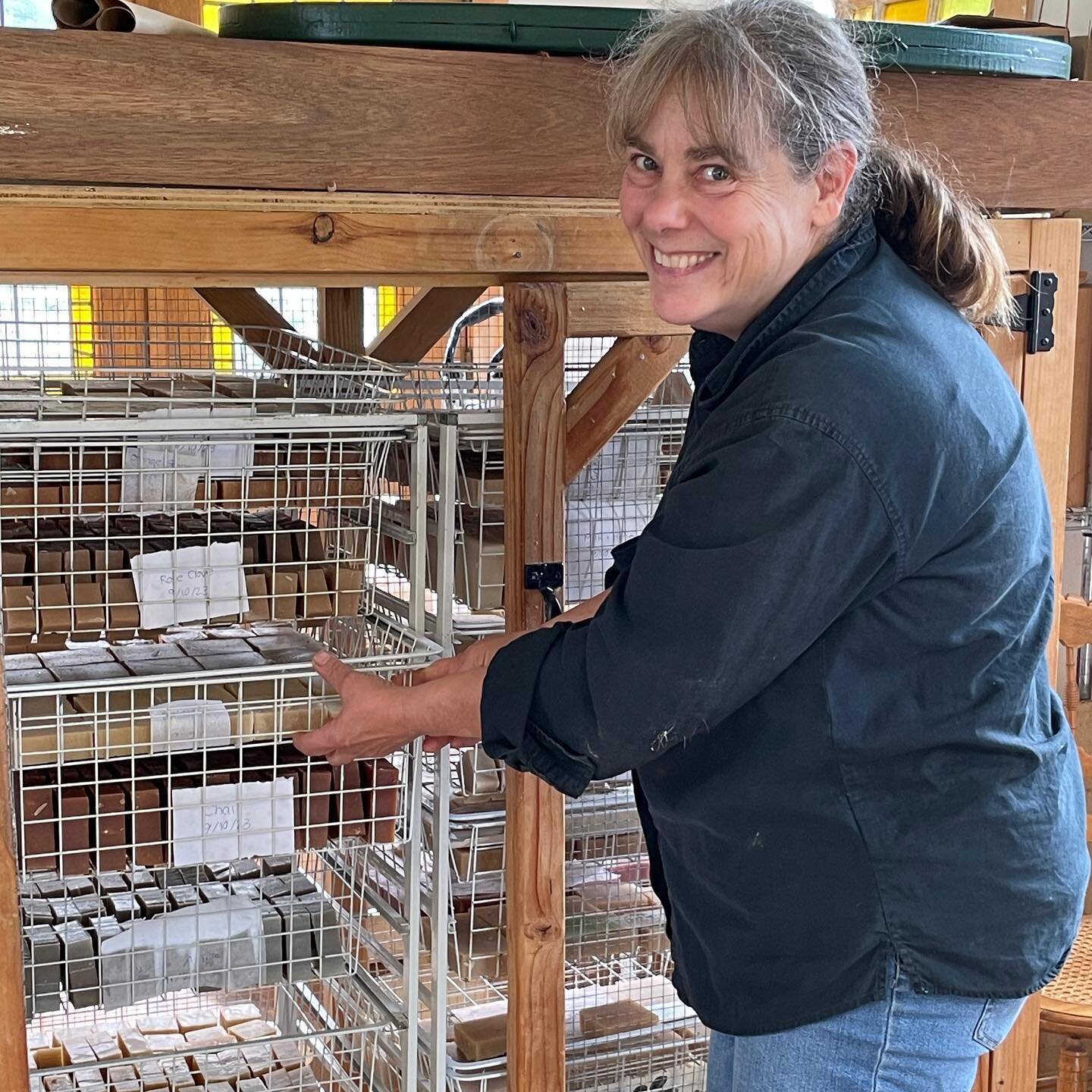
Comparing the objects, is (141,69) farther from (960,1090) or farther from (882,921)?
(960,1090)

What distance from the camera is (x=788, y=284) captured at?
1.12 metres

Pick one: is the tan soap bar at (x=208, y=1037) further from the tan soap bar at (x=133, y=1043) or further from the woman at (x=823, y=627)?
the woman at (x=823, y=627)

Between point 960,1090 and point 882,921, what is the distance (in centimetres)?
24

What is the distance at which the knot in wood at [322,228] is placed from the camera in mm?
1350

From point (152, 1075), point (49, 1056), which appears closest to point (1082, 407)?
point (152, 1075)

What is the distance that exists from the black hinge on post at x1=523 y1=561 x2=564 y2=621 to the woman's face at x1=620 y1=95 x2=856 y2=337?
1.55ft

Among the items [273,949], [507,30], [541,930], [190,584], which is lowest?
[273,949]

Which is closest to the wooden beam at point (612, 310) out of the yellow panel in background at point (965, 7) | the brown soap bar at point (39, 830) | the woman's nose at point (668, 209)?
the woman's nose at point (668, 209)

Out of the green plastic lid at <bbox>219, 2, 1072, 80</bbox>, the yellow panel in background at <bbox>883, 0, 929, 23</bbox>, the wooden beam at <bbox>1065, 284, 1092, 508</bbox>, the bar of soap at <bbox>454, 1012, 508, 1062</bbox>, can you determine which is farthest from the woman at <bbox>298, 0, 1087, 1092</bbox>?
the yellow panel in background at <bbox>883, 0, 929, 23</bbox>

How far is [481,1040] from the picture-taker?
2.04m

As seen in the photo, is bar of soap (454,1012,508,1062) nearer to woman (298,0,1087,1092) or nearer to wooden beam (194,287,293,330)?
woman (298,0,1087,1092)

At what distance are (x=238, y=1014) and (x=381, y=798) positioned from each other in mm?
709

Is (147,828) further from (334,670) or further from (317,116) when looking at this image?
(317,116)

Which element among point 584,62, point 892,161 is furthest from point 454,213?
point 892,161
